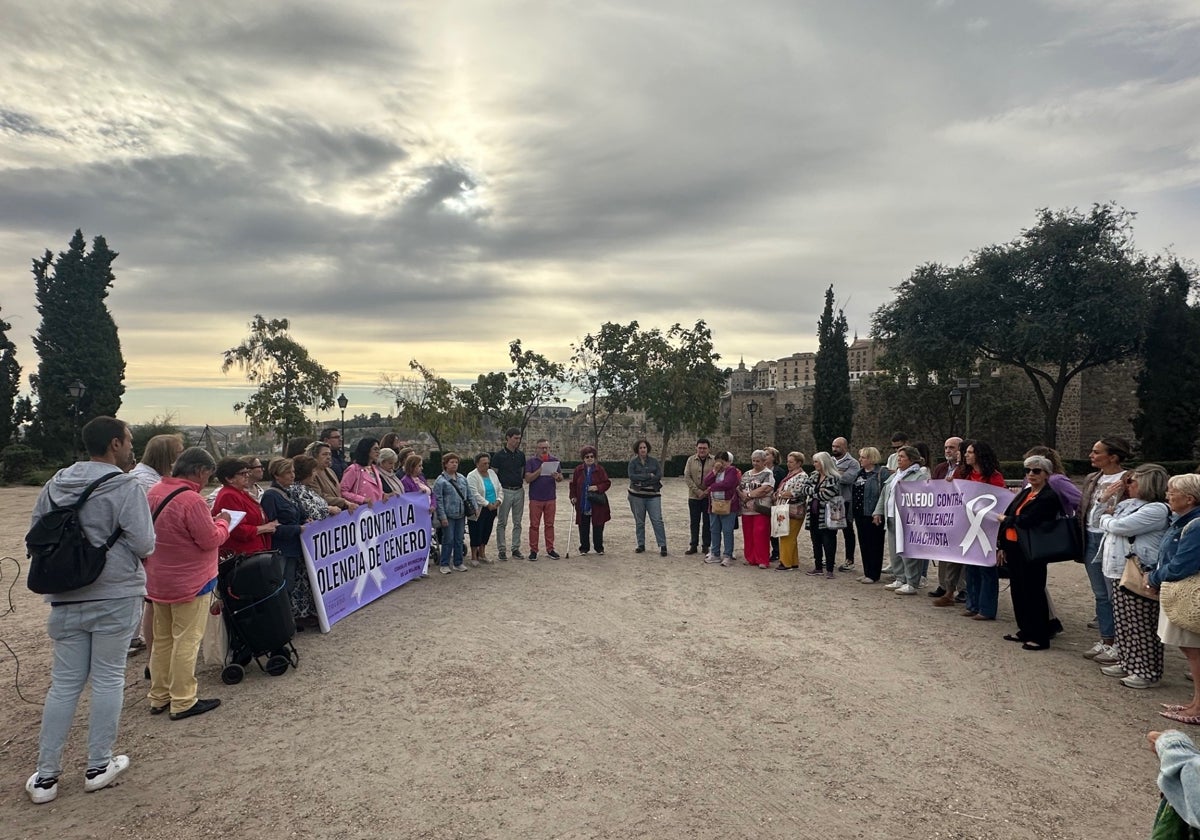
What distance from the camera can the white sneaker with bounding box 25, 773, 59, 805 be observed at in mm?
3268

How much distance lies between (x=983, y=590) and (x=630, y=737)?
447cm

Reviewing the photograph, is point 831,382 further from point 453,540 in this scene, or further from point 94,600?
point 94,600

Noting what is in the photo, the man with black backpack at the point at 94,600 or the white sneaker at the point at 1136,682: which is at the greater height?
the man with black backpack at the point at 94,600

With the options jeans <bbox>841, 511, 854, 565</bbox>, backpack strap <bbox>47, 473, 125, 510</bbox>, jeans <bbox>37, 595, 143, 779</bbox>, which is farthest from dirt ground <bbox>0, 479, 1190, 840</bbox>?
jeans <bbox>841, 511, 854, 565</bbox>

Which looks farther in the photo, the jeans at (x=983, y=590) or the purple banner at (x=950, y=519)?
the purple banner at (x=950, y=519)

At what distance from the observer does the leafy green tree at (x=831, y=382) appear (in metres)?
28.6

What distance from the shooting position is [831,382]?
1133 inches

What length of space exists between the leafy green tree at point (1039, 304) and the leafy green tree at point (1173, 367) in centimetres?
68

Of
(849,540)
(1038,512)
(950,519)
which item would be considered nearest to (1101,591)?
(1038,512)

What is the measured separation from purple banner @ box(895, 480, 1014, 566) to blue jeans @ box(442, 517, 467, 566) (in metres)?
5.53

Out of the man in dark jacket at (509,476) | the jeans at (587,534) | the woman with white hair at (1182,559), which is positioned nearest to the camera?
the woman with white hair at (1182,559)

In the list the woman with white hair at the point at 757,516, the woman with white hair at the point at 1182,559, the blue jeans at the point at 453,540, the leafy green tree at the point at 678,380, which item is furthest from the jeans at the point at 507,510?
the leafy green tree at the point at 678,380

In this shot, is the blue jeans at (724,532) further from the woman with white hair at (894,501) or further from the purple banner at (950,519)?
the purple banner at (950,519)

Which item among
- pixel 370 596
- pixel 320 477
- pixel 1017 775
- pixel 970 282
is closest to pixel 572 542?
pixel 370 596
